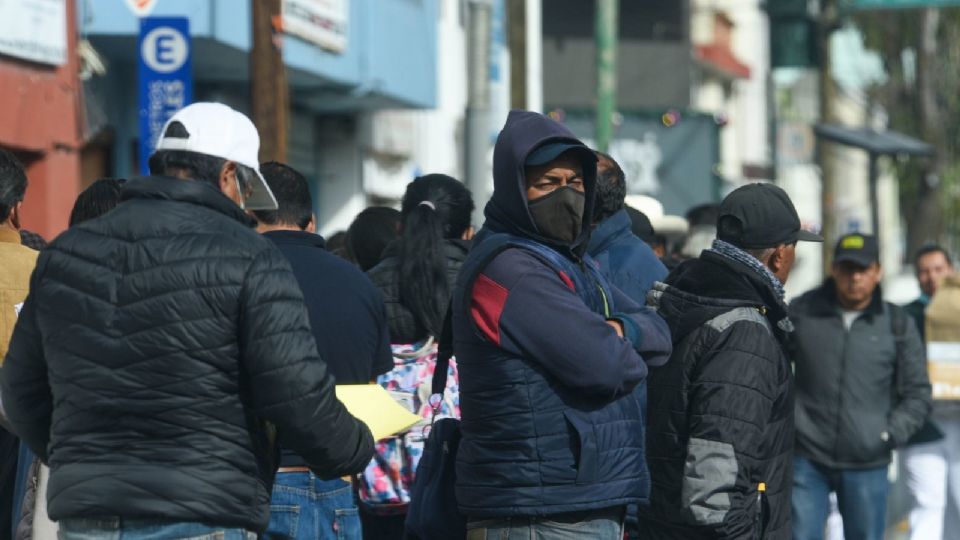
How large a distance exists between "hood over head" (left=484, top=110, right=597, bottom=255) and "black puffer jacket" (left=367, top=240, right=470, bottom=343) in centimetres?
198

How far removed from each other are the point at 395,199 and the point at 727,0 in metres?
21.9

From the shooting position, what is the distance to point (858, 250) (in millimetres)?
9406

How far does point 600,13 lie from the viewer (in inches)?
744

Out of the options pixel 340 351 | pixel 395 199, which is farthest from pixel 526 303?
pixel 395 199

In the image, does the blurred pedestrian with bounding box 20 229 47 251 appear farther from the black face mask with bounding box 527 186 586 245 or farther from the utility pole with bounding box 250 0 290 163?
the utility pole with bounding box 250 0 290 163

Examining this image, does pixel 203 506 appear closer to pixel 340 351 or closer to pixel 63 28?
pixel 340 351

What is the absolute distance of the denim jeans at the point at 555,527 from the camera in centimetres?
492

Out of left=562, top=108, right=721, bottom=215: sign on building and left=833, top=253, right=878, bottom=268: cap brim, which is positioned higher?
left=562, top=108, right=721, bottom=215: sign on building

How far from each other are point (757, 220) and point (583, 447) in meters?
1.38

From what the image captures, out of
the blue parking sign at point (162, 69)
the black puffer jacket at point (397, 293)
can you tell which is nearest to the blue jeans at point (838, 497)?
the black puffer jacket at point (397, 293)

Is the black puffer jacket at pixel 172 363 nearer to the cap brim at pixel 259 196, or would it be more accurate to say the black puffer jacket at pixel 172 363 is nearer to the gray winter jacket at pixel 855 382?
the cap brim at pixel 259 196

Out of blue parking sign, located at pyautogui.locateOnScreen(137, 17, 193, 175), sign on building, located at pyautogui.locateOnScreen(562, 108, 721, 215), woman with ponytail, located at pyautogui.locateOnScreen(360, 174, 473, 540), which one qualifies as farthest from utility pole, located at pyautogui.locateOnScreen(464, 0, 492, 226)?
sign on building, located at pyautogui.locateOnScreen(562, 108, 721, 215)

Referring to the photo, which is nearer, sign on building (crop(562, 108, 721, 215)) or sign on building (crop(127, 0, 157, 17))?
sign on building (crop(127, 0, 157, 17))

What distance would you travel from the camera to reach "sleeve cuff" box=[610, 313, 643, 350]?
16.6ft
